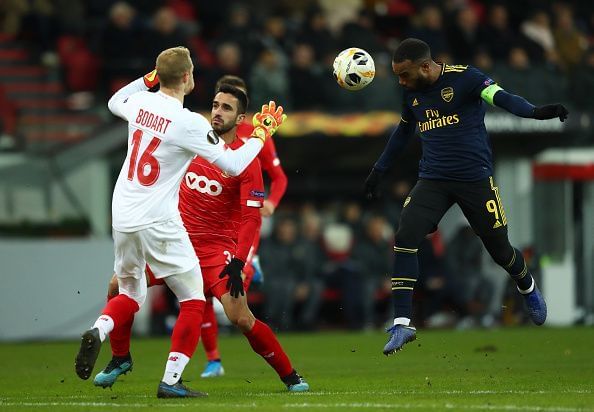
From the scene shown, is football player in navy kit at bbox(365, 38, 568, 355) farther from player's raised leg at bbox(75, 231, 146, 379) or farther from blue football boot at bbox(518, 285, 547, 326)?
player's raised leg at bbox(75, 231, 146, 379)

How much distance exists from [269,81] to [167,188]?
1110 cm

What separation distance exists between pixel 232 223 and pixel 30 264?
8.67m

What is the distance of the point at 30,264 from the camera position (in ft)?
60.5

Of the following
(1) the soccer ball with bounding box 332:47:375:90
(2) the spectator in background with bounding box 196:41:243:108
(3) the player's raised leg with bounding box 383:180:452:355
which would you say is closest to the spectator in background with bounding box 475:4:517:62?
(2) the spectator in background with bounding box 196:41:243:108

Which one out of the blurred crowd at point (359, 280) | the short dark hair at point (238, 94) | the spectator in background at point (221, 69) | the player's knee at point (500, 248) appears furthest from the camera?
the blurred crowd at point (359, 280)

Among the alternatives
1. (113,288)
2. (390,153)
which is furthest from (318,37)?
(113,288)

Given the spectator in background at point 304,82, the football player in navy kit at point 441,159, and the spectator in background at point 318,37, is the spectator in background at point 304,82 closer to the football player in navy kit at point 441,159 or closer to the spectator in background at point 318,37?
the spectator in background at point 318,37

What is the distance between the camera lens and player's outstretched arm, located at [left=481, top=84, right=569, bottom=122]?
9.42 meters

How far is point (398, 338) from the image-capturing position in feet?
32.9

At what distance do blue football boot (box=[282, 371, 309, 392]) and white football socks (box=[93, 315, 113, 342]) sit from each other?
143cm

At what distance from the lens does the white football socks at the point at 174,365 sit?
28.8 feet

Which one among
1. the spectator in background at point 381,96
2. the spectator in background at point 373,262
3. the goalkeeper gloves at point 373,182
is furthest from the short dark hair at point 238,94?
the spectator in background at point 381,96

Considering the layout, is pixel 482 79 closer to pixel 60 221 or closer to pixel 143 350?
pixel 143 350

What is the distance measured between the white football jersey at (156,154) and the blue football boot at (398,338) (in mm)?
2151
